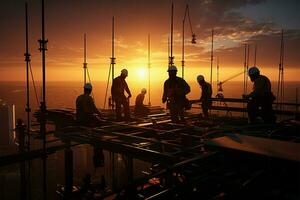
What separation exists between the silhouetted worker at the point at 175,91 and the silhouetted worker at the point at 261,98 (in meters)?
2.76

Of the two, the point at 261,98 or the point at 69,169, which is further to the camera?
the point at 69,169

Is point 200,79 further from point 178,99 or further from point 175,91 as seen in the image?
point 175,91

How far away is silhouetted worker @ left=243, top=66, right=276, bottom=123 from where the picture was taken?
10359 millimetres

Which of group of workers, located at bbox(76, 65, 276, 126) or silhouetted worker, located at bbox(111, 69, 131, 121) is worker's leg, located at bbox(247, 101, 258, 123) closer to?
group of workers, located at bbox(76, 65, 276, 126)

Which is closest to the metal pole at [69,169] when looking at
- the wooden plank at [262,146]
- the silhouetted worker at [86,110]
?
the silhouetted worker at [86,110]

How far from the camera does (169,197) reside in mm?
4016

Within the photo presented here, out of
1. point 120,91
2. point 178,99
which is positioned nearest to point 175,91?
point 178,99

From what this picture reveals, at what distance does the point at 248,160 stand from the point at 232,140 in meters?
1.06

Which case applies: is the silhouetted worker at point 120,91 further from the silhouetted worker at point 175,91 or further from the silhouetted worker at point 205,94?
the silhouetted worker at point 205,94

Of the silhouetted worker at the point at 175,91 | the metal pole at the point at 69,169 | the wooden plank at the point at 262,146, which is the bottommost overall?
the metal pole at the point at 69,169

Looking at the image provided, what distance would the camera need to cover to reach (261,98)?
10484 millimetres

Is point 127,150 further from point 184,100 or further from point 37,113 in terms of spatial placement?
point 37,113

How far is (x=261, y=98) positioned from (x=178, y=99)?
3.58 m

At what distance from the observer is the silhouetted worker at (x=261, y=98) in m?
10.4
